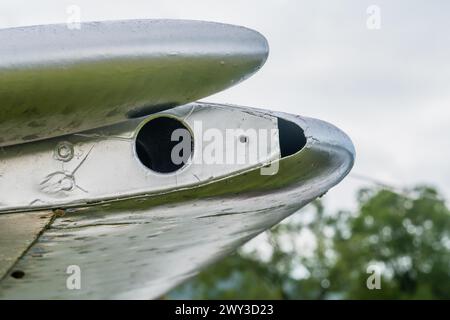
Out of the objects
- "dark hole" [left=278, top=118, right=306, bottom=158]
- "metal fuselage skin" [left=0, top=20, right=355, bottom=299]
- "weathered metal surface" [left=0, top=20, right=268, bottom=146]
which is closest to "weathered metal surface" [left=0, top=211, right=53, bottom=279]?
"metal fuselage skin" [left=0, top=20, right=355, bottom=299]

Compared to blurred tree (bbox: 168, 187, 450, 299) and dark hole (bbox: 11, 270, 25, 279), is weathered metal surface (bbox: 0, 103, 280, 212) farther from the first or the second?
blurred tree (bbox: 168, 187, 450, 299)

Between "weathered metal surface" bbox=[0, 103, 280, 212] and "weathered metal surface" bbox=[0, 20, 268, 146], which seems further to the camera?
"weathered metal surface" bbox=[0, 103, 280, 212]

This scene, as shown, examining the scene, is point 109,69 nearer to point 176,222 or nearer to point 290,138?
point 290,138

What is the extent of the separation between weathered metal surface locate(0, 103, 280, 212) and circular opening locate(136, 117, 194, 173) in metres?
0.04

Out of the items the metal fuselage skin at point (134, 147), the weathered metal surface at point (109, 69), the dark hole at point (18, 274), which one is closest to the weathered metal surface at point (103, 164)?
the metal fuselage skin at point (134, 147)

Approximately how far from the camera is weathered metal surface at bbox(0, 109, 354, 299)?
4.32 meters

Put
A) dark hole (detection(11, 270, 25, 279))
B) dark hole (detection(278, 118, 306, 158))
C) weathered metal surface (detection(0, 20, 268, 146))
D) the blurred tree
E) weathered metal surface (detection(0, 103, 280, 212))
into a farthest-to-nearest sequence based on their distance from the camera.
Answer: the blurred tree
dark hole (detection(11, 270, 25, 279))
dark hole (detection(278, 118, 306, 158))
weathered metal surface (detection(0, 103, 280, 212))
weathered metal surface (detection(0, 20, 268, 146))

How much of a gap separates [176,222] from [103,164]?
2.57ft

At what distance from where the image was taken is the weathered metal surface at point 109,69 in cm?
349

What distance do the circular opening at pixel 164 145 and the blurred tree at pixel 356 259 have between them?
35119 millimetres

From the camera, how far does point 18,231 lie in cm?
430

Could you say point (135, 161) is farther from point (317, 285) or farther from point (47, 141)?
point (317, 285)

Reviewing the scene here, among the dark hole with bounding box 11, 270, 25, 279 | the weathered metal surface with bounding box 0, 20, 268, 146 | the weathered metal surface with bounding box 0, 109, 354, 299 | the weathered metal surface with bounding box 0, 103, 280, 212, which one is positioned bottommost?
the dark hole with bounding box 11, 270, 25, 279
